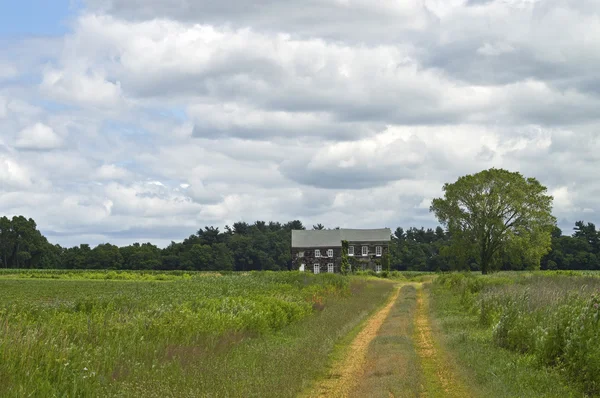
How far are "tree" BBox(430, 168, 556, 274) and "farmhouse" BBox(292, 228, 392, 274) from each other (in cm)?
2530

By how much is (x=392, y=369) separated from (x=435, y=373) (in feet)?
3.50

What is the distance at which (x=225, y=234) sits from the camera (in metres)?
143

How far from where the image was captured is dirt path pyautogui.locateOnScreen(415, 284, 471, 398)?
43.8 ft

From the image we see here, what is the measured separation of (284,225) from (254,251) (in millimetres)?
38632

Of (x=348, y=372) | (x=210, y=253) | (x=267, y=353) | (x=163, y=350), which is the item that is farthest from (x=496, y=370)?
(x=210, y=253)

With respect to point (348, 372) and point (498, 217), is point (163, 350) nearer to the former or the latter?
point (348, 372)

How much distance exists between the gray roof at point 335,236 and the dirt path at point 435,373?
276 feet

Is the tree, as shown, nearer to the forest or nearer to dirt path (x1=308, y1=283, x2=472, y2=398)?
the forest

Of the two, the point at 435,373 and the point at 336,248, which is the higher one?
the point at 336,248

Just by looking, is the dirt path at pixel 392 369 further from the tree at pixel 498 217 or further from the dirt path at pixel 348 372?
the tree at pixel 498 217

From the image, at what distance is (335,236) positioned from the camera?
109 metres

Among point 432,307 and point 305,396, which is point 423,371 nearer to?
point 305,396

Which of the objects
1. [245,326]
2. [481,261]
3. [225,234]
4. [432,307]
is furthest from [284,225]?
[245,326]

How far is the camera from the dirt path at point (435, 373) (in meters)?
13.4
